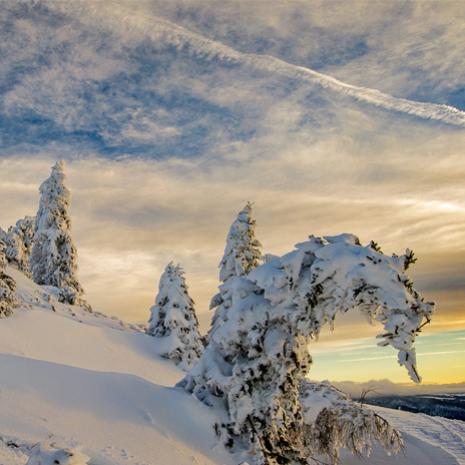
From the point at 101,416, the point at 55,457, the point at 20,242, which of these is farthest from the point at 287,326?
the point at 20,242

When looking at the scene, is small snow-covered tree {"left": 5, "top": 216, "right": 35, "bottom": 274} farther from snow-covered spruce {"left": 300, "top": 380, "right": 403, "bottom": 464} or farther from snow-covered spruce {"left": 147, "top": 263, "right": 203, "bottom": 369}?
snow-covered spruce {"left": 300, "top": 380, "right": 403, "bottom": 464}

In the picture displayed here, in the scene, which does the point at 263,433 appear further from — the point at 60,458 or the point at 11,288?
the point at 11,288

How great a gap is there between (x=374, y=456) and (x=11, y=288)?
17.9 metres

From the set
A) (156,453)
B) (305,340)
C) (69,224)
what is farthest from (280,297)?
(69,224)

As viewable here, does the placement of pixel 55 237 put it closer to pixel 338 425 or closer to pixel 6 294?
pixel 6 294

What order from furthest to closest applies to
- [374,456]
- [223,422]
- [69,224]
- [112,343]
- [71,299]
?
[69,224]
[71,299]
[112,343]
[374,456]
[223,422]

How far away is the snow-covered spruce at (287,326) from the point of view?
31.8ft

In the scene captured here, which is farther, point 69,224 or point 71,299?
point 69,224

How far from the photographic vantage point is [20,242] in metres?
49.7

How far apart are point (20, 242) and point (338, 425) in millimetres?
43160

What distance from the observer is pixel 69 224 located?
44.3 meters

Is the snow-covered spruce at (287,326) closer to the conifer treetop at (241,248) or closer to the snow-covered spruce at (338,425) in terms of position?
the snow-covered spruce at (338,425)

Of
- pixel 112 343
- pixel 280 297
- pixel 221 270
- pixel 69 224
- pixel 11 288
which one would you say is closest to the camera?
pixel 280 297

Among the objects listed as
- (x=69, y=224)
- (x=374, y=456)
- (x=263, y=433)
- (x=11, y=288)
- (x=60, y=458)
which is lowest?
(x=374, y=456)
